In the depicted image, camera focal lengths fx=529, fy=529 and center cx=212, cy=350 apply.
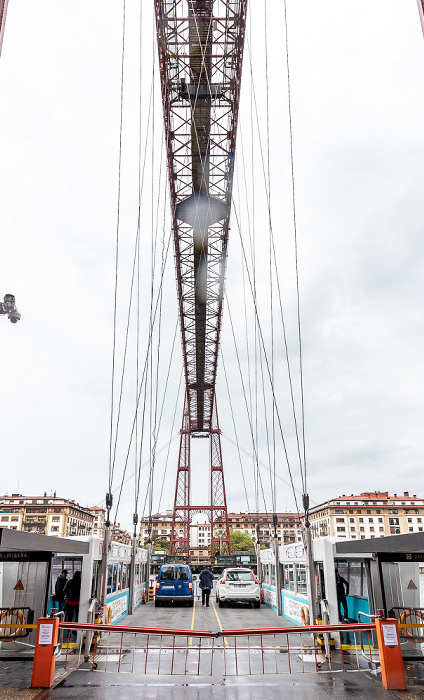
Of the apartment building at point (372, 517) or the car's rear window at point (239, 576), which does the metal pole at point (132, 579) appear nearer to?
the car's rear window at point (239, 576)

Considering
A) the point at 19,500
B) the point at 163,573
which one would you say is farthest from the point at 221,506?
the point at 19,500

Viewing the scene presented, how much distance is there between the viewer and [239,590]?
18.4 m

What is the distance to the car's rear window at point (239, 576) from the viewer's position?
62.0 ft

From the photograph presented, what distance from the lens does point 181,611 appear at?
695 inches

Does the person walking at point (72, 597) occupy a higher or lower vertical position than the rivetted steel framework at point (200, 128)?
lower

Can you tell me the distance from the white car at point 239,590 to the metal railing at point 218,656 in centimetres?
779

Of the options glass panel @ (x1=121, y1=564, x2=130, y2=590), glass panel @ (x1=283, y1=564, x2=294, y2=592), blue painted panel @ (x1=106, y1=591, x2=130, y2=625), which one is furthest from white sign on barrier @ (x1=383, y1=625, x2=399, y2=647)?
glass panel @ (x1=121, y1=564, x2=130, y2=590)

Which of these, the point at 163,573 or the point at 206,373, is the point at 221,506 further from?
the point at 163,573

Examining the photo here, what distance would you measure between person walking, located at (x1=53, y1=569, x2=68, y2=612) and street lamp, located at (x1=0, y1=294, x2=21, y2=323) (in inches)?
219

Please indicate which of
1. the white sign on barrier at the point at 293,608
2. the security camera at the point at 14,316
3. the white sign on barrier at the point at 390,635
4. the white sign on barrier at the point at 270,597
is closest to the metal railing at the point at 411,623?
the white sign on barrier at the point at 390,635

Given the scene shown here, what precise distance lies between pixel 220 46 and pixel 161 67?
2.00 metres

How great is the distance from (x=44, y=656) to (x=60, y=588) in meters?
3.87

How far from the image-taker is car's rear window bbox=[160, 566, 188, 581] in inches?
776

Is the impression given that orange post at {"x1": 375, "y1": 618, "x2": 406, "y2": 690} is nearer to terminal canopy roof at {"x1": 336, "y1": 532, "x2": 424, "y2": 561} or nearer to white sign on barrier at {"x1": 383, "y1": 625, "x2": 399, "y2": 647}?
white sign on barrier at {"x1": 383, "y1": 625, "x2": 399, "y2": 647}
